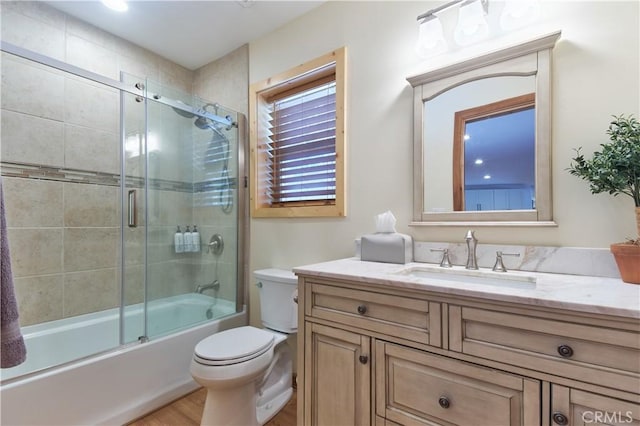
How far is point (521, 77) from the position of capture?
125 cm

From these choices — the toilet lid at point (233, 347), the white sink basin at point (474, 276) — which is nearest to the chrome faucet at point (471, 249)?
the white sink basin at point (474, 276)

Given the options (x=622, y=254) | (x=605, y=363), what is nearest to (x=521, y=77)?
(x=622, y=254)

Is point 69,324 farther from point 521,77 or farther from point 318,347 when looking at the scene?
point 521,77

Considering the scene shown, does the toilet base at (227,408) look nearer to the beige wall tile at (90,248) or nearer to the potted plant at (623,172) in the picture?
the beige wall tile at (90,248)

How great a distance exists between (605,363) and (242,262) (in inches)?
81.9

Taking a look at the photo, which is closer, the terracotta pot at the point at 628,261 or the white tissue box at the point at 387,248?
the terracotta pot at the point at 628,261

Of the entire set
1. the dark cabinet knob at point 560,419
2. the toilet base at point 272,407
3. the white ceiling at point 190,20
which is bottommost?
the toilet base at point 272,407

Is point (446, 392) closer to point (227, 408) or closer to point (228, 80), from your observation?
Result: point (227, 408)

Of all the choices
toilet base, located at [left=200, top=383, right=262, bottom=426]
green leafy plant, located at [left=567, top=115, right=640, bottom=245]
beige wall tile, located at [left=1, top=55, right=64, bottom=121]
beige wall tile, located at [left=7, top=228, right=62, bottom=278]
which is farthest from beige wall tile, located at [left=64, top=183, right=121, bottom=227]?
green leafy plant, located at [left=567, top=115, right=640, bottom=245]

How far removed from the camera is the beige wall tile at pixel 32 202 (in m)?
1.75

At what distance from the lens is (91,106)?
6.88 feet

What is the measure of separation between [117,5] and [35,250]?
1.62 metres

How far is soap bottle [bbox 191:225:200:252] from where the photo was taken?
2.24 metres

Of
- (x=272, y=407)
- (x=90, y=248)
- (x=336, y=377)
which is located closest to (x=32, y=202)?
(x=90, y=248)
